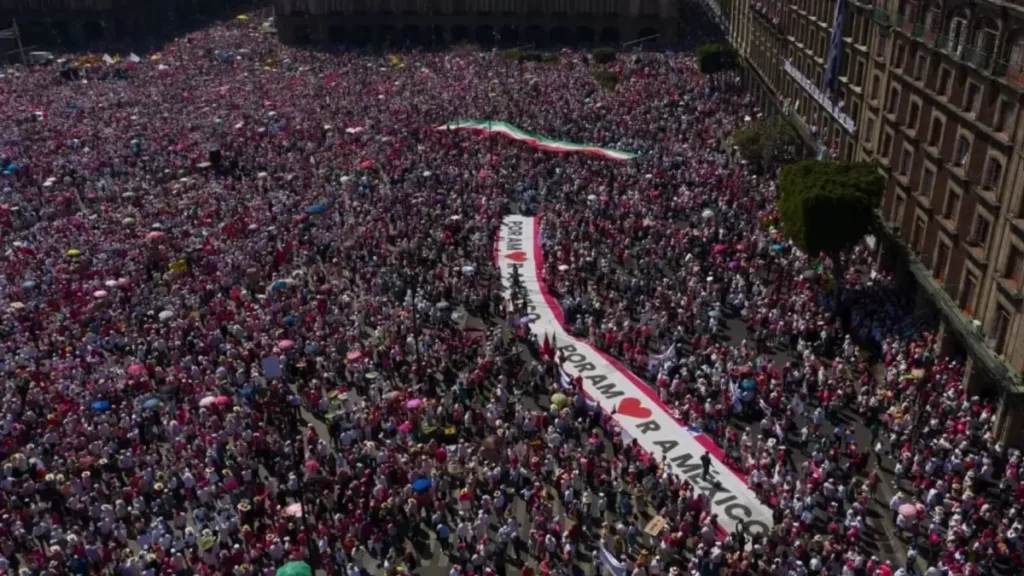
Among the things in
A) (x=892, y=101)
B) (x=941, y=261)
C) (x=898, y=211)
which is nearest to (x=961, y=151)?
(x=941, y=261)

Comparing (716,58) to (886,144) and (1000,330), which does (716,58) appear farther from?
(1000,330)

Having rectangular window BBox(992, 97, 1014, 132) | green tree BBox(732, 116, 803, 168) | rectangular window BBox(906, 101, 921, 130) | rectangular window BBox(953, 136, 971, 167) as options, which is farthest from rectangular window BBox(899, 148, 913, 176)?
green tree BBox(732, 116, 803, 168)

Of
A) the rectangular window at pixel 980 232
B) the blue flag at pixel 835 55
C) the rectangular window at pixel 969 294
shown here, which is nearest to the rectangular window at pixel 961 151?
the rectangular window at pixel 980 232

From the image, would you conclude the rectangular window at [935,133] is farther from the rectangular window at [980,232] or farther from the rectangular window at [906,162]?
the rectangular window at [980,232]

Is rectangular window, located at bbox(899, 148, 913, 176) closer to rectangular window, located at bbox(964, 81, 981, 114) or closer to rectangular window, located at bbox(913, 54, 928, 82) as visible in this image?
rectangular window, located at bbox(913, 54, 928, 82)

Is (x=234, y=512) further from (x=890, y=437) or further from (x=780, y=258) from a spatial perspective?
(x=780, y=258)

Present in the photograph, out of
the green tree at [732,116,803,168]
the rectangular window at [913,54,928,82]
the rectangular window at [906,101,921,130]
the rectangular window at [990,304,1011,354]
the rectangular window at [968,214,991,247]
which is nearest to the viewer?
the rectangular window at [990,304,1011,354]
